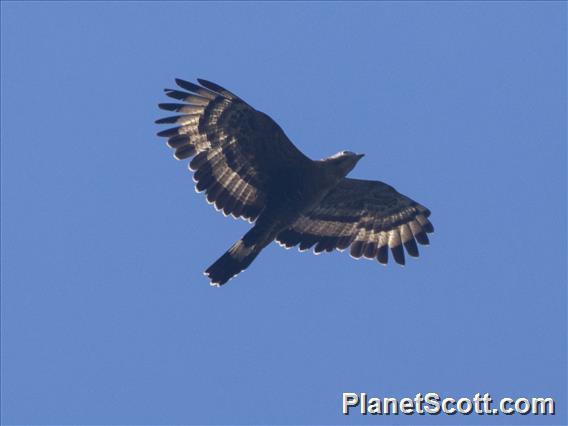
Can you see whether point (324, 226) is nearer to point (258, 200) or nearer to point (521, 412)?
point (258, 200)

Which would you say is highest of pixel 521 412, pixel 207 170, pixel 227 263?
pixel 207 170

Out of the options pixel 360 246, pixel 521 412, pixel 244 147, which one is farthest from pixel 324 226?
pixel 521 412

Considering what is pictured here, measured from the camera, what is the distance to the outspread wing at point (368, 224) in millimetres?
21109

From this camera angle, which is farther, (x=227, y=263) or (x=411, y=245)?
(x=411, y=245)

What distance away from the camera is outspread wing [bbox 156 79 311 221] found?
19.7 meters

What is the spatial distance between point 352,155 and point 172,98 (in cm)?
265

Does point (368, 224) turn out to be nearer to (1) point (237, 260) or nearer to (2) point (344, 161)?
(2) point (344, 161)

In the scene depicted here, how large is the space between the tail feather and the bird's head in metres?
1.59

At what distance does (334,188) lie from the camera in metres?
20.7

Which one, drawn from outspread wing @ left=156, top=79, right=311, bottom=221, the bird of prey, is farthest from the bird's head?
outspread wing @ left=156, top=79, right=311, bottom=221

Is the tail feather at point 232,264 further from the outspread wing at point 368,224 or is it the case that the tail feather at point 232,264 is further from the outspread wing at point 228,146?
the outspread wing at point 368,224

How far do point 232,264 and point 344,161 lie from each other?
2.14 meters

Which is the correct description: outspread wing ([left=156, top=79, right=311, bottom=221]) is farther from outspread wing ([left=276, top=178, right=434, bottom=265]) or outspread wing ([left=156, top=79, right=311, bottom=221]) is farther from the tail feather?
outspread wing ([left=276, top=178, right=434, bottom=265])

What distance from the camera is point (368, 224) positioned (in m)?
21.4
